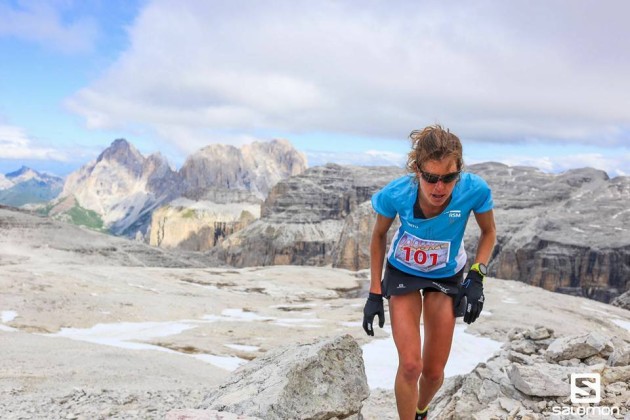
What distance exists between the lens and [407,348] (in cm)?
592

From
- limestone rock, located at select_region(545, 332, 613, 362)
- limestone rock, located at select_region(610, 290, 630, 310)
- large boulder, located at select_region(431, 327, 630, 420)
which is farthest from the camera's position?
limestone rock, located at select_region(610, 290, 630, 310)

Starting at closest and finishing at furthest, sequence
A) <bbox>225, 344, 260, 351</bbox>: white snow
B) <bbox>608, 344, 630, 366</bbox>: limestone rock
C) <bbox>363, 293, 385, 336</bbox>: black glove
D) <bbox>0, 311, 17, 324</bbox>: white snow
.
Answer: <bbox>363, 293, 385, 336</bbox>: black glove → <bbox>608, 344, 630, 366</bbox>: limestone rock → <bbox>225, 344, 260, 351</bbox>: white snow → <bbox>0, 311, 17, 324</bbox>: white snow

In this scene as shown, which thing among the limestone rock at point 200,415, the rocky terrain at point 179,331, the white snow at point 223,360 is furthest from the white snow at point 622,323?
the limestone rock at point 200,415

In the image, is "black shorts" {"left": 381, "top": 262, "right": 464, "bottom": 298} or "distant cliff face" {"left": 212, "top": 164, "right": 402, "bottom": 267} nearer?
"black shorts" {"left": 381, "top": 262, "right": 464, "bottom": 298}

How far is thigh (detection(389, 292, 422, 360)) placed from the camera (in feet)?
19.4

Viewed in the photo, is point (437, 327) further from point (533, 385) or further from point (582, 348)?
point (582, 348)

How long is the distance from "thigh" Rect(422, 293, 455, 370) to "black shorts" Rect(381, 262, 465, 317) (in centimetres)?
7

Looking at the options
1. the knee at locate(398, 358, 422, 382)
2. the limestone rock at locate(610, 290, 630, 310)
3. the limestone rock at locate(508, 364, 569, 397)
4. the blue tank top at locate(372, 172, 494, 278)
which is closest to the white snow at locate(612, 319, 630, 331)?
the limestone rock at locate(610, 290, 630, 310)

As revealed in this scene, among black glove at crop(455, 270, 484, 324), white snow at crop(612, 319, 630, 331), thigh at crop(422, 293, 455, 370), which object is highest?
black glove at crop(455, 270, 484, 324)

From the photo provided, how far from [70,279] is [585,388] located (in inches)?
1602

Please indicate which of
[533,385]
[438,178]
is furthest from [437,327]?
[533,385]

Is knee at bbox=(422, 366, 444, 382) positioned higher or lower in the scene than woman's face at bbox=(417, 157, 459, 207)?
lower

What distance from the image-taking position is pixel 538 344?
1199 centimetres

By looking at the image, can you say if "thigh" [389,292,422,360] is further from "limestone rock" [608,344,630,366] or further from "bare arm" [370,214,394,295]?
"limestone rock" [608,344,630,366]
